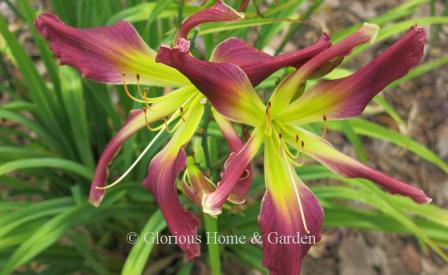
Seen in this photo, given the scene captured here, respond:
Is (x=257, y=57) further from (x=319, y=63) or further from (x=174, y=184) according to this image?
(x=174, y=184)

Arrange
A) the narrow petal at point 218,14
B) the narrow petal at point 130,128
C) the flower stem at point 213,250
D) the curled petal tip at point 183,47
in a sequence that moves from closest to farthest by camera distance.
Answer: the curled petal tip at point 183,47 < the narrow petal at point 218,14 < the narrow petal at point 130,128 < the flower stem at point 213,250

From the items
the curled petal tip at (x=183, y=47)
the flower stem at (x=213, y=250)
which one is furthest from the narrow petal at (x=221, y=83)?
the flower stem at (x=213, y=250)

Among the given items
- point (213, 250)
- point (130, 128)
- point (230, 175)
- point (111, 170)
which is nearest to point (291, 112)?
point (230, 175)

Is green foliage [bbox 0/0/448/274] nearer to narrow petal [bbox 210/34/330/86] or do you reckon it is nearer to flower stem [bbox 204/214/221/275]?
flower stem [bbox 204/214/221/275]

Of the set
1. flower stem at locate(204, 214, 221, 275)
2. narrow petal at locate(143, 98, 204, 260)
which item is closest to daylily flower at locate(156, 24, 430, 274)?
narrow petal at locate(143, 98, 204, 260)

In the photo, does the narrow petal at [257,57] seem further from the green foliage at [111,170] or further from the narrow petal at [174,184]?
the green foliage at [111,170]

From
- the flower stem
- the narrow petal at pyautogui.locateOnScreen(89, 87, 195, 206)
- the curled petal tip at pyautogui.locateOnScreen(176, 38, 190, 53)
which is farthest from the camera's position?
the flower stem
